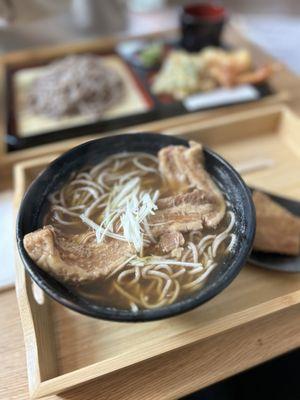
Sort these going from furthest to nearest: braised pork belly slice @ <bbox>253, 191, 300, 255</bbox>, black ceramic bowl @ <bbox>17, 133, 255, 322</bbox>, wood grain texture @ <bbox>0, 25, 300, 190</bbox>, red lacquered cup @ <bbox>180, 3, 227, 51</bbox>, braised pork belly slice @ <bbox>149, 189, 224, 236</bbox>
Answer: red lacquered cup @ <bbox>180, 3, 227, 51</bbox>, wood grain texture @ <bbox>0, 25, 300, 190</bbox>, braised pork belly slice @ <bbox>253, 191, 300, 255</bbox>, braised pork belly slice @ <bbox>149, 189, 224, 236</bbox>, black ceramic bowl @ <bbox>17, 133, 255, 322</bbox>

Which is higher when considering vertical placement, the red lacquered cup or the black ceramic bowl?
the red lacquered cup

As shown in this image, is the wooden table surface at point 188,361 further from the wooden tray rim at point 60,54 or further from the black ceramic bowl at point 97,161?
the wooden tray rim at point 60,54

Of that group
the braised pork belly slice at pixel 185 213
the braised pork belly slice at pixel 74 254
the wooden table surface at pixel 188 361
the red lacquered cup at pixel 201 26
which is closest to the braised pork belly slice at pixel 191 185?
the braised pork belly slice at pixel 185 213

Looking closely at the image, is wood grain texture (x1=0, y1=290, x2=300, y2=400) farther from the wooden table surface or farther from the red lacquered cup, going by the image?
the red lacquered cup

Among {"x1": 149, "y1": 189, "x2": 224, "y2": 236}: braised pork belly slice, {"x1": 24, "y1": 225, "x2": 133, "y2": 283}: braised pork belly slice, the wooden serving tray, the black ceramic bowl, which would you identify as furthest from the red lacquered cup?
{"x1": 24, "y1": 225, "x2": 133, "y2": 283}: braised pork belly slice

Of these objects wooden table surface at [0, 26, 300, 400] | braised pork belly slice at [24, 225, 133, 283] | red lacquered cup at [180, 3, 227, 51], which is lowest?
wooden table surface at [0, 26, 300, 400]

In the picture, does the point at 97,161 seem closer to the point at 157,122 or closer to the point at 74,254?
the point at 74,254

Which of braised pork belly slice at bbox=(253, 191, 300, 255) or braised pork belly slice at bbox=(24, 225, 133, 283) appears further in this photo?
braised pork belly slice at bbox=(253, 191, 300, 255)
